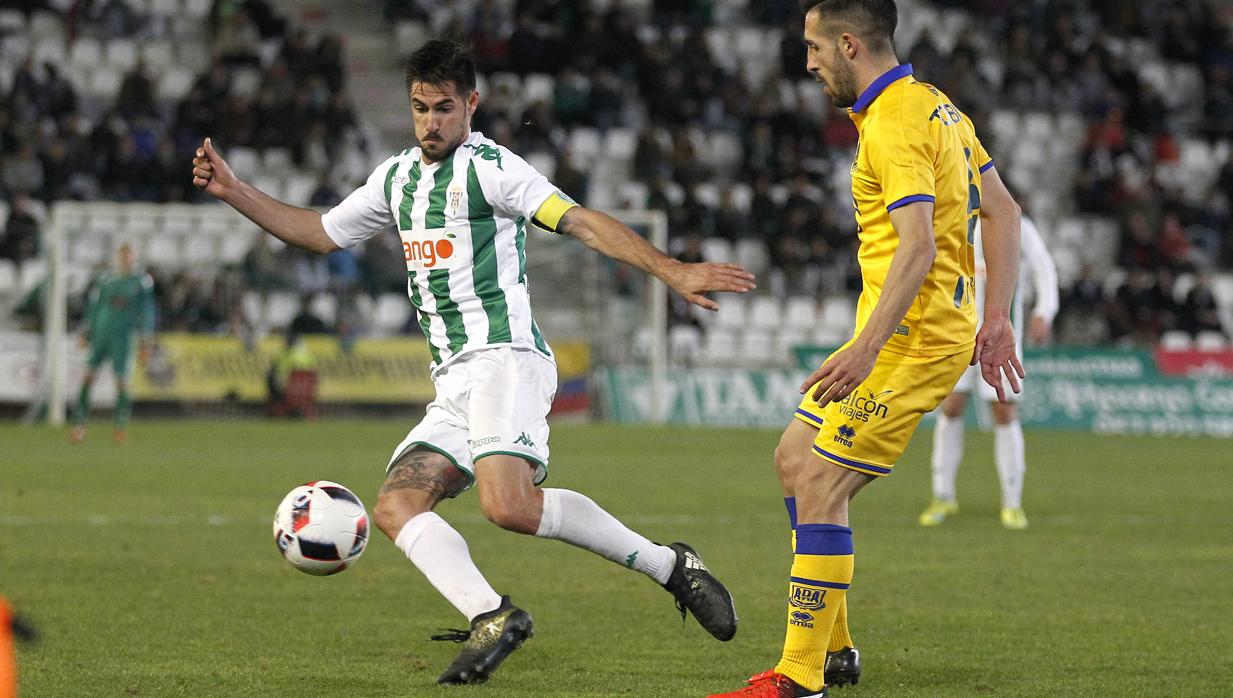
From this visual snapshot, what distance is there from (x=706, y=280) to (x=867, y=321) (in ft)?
1.67

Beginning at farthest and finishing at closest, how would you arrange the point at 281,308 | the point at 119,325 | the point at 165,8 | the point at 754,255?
1. the point at 165,8
2. the point at 754,255
3. the point at 281,308
4. the point at 119,325

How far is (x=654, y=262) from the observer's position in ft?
17.6

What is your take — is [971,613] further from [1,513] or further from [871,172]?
[1,513]

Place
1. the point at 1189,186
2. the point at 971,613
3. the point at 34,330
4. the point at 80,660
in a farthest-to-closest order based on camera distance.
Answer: the point at 1189,186, the point at 34,330, the point at 971,613, the point at 80,660

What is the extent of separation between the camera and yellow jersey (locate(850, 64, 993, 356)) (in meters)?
5.07

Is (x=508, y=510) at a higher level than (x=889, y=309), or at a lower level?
lower

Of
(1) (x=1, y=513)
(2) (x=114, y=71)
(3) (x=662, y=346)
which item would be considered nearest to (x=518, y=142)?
(3) (x=662, y=346)

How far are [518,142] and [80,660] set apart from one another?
19.0m

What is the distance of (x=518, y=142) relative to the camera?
24547mm

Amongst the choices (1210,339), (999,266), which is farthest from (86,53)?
(999,266)

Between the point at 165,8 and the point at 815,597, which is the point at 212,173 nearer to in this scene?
the point at 815,597

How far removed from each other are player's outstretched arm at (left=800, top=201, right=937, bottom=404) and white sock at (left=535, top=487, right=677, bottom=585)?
1437 millimetres

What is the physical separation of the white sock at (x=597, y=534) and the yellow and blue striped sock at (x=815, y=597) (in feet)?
3.43

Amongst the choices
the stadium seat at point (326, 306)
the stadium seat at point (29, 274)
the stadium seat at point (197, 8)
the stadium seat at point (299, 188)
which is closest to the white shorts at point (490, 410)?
the stadium seat at point (326, 306)
